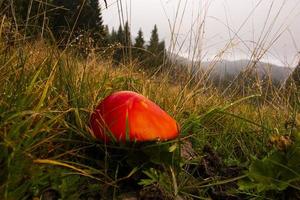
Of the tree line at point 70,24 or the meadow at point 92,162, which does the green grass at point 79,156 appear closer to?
the meadow at point 92,162

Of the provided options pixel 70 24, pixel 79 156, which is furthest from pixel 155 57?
pixel 79 156

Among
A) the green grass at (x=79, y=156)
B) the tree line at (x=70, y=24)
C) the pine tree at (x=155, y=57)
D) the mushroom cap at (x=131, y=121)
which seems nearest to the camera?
the green grass at (x=79, y=156)

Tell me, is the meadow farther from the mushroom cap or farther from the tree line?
the tree line

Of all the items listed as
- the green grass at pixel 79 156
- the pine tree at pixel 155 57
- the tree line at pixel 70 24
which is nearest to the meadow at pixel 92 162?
the green grass at pixel 79 156

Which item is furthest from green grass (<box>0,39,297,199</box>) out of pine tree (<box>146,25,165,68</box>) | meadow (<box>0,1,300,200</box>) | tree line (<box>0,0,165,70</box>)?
pine tree (<box>146,25,165,68</box>)

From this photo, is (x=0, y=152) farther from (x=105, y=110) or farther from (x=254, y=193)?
(x=254, y=193)

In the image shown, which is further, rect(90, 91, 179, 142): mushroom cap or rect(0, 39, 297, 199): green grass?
rect(90, 91, 179, 142): mushroom cap

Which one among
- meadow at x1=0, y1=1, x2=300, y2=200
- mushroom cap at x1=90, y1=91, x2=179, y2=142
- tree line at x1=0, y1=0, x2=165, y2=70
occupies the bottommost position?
meadow at x1=0, y1=1, x2=300, y2=200

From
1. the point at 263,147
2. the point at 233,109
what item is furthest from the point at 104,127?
the point at 233,109

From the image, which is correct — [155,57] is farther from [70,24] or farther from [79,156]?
[79,156]
